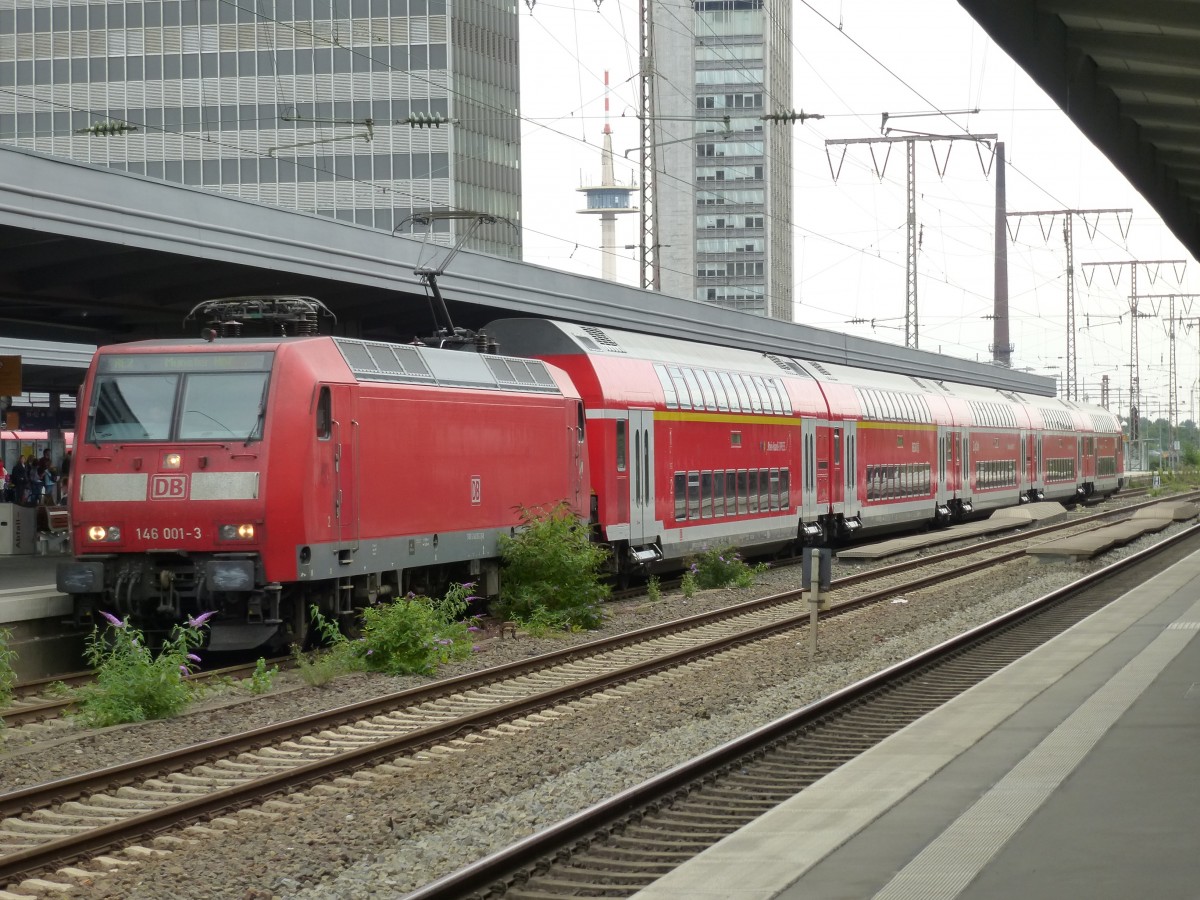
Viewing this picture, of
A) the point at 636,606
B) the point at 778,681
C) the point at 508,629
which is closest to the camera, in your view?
the point at 778,681

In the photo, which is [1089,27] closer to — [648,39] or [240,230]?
[240,230]

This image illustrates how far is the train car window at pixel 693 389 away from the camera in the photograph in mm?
25078

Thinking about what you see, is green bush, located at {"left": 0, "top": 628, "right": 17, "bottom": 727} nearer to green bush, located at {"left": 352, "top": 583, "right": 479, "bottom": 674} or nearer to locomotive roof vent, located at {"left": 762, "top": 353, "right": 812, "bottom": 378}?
green bush, located at {"left": 352, "top": 583, "right": 479, "bottom": 674}

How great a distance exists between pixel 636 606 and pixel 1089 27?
42.7 feet

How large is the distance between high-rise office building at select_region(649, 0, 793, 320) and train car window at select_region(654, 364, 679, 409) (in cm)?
12914

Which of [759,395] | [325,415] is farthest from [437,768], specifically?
[759,395]

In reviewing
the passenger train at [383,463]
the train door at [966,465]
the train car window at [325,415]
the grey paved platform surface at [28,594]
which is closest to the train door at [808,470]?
the passenger train at [383,463]

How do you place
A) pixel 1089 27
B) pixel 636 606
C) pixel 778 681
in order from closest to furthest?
1. pixel 1089 27
2. pixel 778 681
3. pixel 636 606

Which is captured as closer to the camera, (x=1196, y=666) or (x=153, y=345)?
(x=1196, y=666)

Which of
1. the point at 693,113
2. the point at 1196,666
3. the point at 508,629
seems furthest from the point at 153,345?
the point at 693,113

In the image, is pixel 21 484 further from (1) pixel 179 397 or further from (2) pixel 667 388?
(1) pixel 179 397

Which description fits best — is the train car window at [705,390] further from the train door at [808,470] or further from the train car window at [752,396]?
the train door at [808,470]

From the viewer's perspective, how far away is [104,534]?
50.4ft

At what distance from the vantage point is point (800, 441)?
97.6ft
